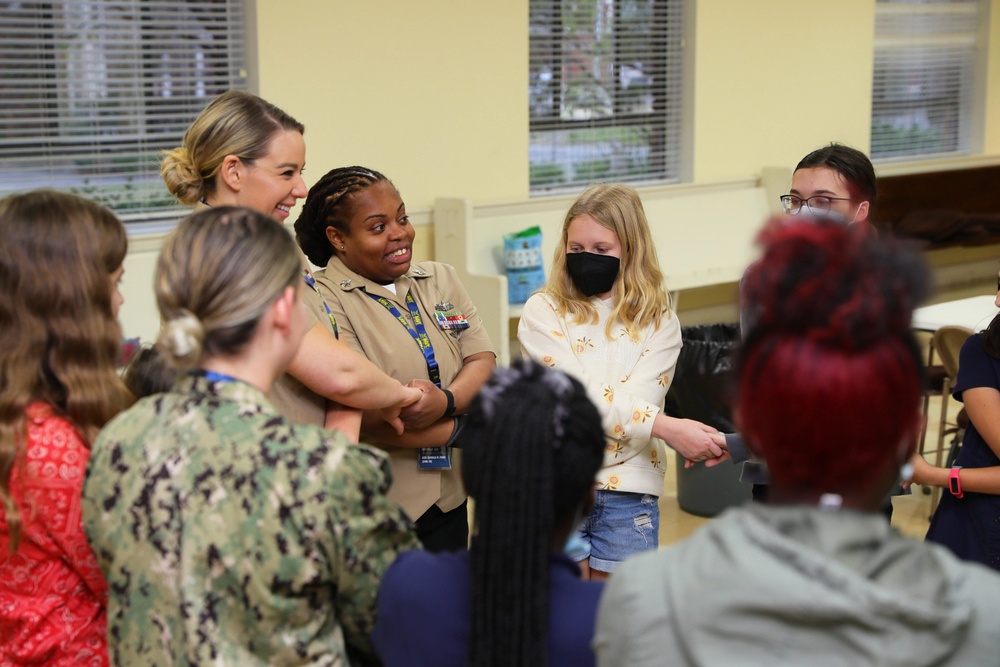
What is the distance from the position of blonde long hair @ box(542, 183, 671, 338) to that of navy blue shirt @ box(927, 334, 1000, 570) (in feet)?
2.25

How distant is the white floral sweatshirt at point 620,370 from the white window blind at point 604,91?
3.99m

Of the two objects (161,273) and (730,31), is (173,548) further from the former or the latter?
(730,31)

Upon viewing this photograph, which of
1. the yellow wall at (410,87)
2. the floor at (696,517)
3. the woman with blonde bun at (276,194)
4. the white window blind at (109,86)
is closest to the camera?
the woman with blonde bun at (276,194)

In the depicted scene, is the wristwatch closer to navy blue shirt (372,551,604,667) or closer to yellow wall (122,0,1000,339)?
navy blue shirt (372,551,604,667)

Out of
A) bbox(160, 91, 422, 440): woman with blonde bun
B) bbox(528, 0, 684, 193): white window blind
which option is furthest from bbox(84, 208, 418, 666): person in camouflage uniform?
bbox(528, 0, 684, 193): white window blind

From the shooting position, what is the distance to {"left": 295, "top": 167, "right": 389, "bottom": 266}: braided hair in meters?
2.44

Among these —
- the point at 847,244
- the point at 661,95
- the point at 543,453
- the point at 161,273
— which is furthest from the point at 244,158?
the point at 661,95

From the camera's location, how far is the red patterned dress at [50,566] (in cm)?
156

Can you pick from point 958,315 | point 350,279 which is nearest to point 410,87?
point 958,315

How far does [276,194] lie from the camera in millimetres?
2256

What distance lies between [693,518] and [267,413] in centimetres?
331

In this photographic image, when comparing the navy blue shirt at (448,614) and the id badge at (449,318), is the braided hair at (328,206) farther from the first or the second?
the navy blue shirt at (448,614)

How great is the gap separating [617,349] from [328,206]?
762 millimetres

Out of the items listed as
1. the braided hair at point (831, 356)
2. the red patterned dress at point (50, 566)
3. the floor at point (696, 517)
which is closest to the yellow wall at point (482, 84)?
the floor at point (696, 517)
